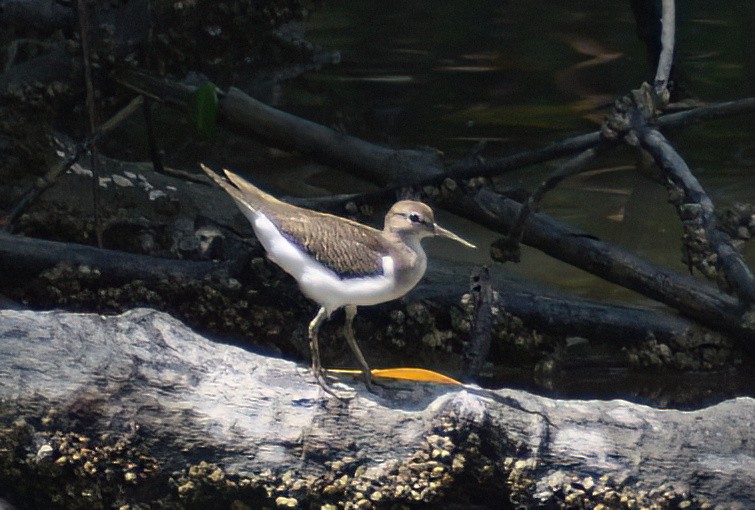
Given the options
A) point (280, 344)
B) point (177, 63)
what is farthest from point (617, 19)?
point (280, 344)

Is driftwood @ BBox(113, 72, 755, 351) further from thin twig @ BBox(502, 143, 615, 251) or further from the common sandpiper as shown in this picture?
the common sandpiper

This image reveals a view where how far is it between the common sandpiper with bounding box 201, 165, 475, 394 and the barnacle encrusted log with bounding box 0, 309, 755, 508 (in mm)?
268

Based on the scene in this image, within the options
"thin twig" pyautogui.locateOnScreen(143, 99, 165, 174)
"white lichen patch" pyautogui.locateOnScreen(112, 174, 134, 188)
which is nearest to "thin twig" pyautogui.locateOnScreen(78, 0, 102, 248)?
"thin twig" pyautogui.locateOnScreen(143, 99, 165, 174)

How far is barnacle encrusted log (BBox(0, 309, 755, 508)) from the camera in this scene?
360 cm

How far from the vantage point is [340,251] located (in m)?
3.90

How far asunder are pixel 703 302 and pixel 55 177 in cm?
297

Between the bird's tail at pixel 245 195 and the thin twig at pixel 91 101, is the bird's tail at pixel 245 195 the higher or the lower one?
the lower one

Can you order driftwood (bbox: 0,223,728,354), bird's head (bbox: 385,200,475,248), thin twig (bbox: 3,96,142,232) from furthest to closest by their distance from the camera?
thin twig (bbox: 3,96,142,232)
driftwood (bbox: 0,223,728,354)
bird's head (bbox: 385,200,475,248)

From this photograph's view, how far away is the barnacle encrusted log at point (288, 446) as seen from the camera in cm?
360

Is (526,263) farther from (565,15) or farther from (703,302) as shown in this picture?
(565,15)

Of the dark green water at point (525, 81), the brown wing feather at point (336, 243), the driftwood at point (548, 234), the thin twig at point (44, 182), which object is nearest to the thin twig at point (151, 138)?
the driftwood at point (548, 234)

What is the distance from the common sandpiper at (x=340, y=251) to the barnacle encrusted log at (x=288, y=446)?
268mm

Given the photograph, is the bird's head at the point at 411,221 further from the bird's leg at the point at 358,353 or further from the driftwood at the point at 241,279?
the driftwood at the point at 241,279

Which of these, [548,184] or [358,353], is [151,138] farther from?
[358,353]
